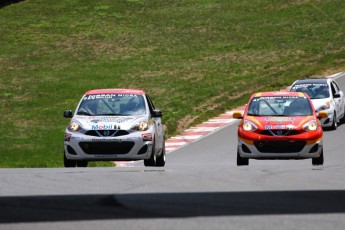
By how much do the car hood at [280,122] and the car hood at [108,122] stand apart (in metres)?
2.24

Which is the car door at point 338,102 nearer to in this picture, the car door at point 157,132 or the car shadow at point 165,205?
the car door at point 157,132

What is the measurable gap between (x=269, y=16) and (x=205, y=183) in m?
48.9

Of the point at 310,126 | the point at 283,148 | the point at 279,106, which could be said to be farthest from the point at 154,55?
the point at 283,148

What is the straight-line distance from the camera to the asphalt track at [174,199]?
9.37 metres

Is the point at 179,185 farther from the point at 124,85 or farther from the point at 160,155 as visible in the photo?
the point at 124,85

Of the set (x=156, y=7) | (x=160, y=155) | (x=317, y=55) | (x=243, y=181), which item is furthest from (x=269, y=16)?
(x=243, y=181)

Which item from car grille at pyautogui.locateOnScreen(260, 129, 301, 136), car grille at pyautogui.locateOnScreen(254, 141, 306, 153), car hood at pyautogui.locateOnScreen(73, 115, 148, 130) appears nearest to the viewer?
car hood at pyautogui.locateOnScreen(73, 115, 148, 130)

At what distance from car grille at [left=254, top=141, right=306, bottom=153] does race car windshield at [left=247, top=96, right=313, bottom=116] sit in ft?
3.81

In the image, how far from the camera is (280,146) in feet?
61.4

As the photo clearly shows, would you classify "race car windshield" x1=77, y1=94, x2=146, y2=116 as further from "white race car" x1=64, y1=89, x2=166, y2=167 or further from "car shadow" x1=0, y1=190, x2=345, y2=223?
"car shadow" x1=0, y1=190, x2=345, y2=223

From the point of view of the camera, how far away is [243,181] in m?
12.3

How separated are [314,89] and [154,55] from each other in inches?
890

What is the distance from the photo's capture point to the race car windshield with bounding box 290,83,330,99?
28109mm

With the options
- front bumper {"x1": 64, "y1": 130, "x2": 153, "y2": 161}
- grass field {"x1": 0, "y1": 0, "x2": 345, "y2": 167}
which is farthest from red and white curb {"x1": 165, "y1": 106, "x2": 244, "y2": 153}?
front bumper {"x1": 64, "y1": 130, "x2": 153, "y2": 161}
